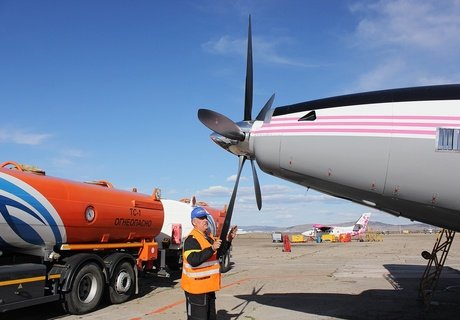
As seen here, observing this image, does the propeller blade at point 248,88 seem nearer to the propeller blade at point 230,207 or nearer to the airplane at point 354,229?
the propeller blade at point 230,207

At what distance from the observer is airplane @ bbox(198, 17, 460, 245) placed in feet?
20.0

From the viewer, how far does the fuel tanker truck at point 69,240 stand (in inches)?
353

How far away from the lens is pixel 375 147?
20.6ft

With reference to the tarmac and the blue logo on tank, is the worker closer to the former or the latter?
the tarmac

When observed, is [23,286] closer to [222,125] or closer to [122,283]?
[122,283]

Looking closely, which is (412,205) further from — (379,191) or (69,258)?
(69,258)

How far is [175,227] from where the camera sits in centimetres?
1554

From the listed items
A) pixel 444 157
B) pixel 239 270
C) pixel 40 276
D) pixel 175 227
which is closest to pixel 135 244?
pixel 175 227

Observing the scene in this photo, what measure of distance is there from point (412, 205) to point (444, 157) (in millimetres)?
787

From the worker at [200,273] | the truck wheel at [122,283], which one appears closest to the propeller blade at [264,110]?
the worker at [200,273]

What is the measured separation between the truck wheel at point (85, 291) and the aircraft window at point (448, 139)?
307 inches

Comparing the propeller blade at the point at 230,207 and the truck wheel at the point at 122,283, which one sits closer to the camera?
the propeller blade at the point at 230,207

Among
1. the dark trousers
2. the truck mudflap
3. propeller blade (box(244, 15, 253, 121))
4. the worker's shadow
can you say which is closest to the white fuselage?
propeller blade (box(244, 15, 253, 121))

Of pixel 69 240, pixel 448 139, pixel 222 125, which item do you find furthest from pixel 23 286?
pixel 448 139
